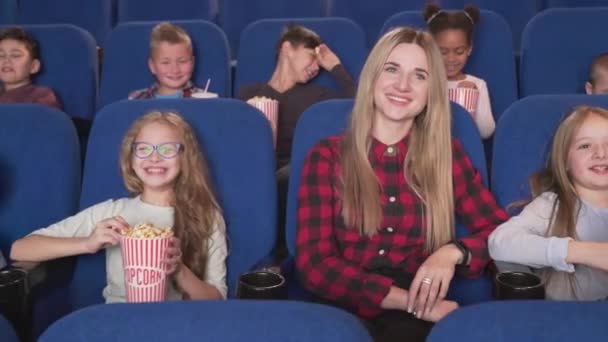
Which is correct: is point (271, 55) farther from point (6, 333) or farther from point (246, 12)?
point (6, 333)

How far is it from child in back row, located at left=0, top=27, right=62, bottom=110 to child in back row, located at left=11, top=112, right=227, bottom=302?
3.11 feet

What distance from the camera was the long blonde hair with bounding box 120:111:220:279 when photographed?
1414 millimetres

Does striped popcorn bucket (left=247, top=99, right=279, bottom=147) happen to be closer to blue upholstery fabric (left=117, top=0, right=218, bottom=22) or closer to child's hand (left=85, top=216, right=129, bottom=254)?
child's hand (left=85, top=216, right=129, bottom=254)

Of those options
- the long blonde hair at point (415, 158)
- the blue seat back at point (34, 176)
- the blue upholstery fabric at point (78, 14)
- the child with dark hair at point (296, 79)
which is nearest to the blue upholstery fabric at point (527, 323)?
the long blonde hair at point (415, 158)

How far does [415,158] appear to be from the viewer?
1.45m

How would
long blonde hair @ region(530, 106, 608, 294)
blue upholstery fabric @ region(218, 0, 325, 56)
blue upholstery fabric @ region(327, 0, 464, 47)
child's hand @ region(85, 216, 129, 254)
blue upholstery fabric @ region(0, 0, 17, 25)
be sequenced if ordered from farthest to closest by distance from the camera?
blue upholstery fabric @ region(0, 0, 17, 25)
blue upholstery fabric @ region(218, 0, 325, 56)
blue upholstery fabric @ region(327, 0, 464, 47)
long blonde hair @ region(530, 106, 608, 294)
child's hand @ region(85, 216, 129, 254)

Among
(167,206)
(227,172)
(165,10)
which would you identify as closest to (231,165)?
(227,172)

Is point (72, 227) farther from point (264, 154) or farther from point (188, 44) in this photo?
point (188, 44)

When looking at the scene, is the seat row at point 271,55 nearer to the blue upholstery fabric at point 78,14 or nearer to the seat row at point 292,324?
the blue upholstery fabric at point 78,14

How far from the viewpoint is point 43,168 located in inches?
59.2

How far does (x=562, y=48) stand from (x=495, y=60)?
21 cm

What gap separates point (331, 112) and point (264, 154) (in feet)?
0.52

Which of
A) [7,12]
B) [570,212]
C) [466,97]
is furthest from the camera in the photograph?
[7,12]

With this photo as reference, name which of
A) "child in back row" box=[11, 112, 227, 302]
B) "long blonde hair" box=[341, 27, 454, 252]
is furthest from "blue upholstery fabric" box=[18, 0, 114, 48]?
"long blonde hair" box=[341, 27, 454, 252]
